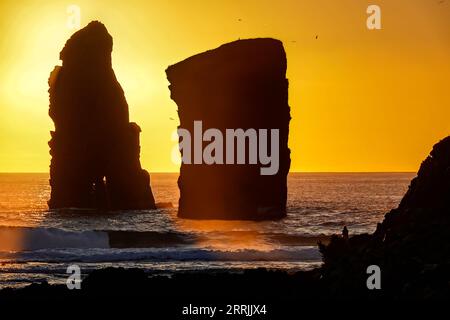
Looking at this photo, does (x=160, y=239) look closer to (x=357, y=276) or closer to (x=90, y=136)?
(x=90, y=136)

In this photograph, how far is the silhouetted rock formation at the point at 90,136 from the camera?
87875 mm

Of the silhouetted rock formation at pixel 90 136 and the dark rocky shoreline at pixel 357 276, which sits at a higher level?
the silhouetted rock formation at pixel 90 136

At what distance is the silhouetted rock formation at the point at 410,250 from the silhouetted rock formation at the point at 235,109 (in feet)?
168

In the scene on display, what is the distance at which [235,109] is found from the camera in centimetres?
6806

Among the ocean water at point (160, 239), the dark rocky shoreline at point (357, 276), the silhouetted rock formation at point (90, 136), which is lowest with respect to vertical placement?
the ocean water at point (160, 239)

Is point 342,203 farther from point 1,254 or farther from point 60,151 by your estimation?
point 1,254

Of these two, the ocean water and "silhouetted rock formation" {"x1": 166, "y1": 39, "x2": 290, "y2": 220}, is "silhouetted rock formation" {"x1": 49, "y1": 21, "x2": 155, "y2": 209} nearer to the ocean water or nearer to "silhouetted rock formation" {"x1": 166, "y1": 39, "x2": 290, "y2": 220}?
the ocean water

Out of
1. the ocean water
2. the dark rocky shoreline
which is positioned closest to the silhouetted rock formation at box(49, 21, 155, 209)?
the ocean water

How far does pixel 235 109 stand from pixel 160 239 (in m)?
12.4

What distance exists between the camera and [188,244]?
2168 inches

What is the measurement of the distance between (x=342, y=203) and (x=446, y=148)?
284ft

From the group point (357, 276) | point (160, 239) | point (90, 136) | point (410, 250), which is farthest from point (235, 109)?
point (410, 250)

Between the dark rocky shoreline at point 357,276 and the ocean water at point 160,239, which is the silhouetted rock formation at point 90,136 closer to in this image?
the ocean water at point 160,239

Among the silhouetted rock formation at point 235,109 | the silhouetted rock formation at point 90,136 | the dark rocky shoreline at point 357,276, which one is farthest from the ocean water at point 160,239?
the dark rocky shoreline at point 357,276
